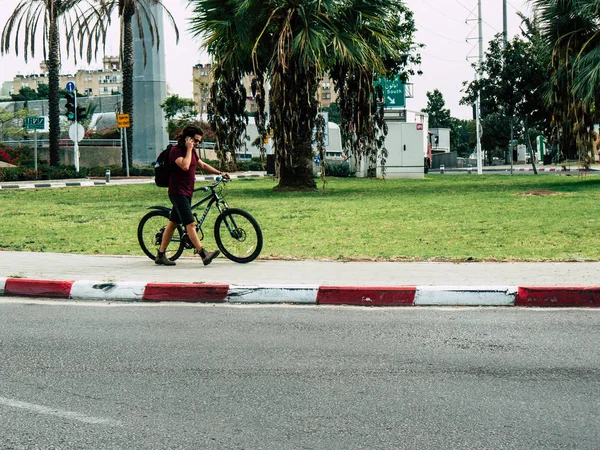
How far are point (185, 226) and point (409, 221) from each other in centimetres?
649

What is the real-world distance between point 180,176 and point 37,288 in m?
2.27

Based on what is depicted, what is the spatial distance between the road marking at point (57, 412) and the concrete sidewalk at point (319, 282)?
3818 mm

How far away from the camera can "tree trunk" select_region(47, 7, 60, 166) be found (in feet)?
150

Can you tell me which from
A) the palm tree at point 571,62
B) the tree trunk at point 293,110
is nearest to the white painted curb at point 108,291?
the tree trunk at point 293,110

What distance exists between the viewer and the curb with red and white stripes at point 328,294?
8539mm

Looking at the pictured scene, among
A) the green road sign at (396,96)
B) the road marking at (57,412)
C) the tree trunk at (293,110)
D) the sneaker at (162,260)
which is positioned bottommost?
the road marking at (57,412)

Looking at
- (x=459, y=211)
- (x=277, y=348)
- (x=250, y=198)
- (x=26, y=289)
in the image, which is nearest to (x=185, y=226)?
(x=26, y=289)

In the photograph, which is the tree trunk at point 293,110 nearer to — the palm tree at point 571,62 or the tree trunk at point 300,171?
the tree trunk at point 300,171

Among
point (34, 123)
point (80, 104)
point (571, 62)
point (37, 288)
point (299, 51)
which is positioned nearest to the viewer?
point (37, 288)

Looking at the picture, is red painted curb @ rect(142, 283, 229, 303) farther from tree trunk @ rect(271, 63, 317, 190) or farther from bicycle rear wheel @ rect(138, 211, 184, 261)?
tree trunk @ rect(271, 63, 317, 190)

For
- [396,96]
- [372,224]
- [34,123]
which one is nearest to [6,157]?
[34,123]

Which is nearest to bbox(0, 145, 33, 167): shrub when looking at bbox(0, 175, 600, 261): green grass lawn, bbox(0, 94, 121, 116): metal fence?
bbox(0, 94, 121, 116): metal fence

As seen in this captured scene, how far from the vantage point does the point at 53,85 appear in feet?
153

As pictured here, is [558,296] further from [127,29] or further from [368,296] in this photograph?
[127,29]
